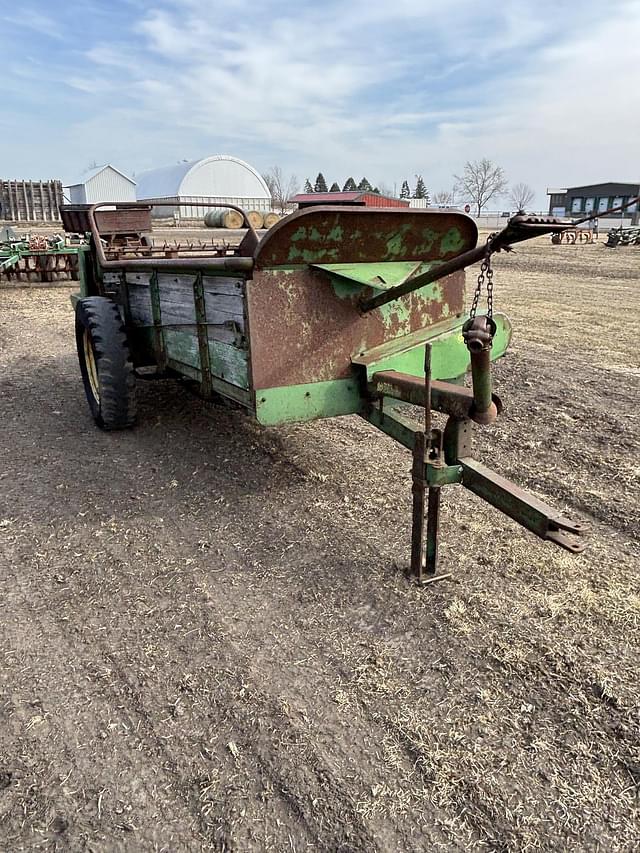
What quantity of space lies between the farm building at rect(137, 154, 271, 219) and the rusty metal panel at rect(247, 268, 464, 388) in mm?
67380

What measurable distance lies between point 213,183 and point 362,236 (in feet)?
245

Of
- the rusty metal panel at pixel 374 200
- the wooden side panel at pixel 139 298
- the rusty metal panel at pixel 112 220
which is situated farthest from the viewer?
the rusty metal panel at pixel 112 220

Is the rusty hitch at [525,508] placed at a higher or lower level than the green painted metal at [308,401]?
lower

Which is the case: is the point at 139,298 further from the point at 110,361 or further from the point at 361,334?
the point at 361,334

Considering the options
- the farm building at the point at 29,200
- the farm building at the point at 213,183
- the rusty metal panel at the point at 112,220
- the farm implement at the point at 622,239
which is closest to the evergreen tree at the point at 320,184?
the farm building at the point at 213,183

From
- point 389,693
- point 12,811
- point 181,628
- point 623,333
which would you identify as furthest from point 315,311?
point 623,333

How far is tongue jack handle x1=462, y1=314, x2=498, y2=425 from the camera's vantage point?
7.60 ft

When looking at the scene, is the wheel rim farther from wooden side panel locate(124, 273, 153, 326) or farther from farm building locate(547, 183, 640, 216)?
farm building locate(547, 183, 640, 216)

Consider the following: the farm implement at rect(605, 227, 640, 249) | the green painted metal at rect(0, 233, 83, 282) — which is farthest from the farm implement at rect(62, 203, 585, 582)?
the farm implement at rect(605, 227, 640, 249)

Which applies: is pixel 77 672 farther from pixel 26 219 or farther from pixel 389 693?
pixel 26 219

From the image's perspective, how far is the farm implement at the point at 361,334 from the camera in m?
2.73

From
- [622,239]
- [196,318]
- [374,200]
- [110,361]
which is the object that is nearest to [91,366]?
[110,361]

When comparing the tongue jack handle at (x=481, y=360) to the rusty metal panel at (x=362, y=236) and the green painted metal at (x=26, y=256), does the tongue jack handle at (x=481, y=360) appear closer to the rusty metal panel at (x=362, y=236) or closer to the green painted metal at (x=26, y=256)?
the rusty metal panel at (x=362, y=236)

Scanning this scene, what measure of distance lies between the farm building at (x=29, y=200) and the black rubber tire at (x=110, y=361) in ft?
132
